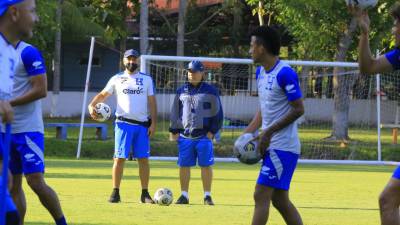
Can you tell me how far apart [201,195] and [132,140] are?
2.10m

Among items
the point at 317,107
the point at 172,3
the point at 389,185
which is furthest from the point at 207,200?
the point at 172,3

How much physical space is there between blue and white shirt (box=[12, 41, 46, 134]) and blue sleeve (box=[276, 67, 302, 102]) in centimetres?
217

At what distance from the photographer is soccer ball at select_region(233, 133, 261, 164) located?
365 inches

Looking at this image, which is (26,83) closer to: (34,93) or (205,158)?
(34,93)

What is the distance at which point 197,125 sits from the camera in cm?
1483

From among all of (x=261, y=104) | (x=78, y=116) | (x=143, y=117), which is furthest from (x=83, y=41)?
(x=261, y=104)

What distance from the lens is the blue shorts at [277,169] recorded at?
29.8ft

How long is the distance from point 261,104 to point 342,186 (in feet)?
32.8

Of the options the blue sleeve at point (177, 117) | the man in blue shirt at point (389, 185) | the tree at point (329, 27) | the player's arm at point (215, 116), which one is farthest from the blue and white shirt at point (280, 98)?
the tree at point (329, 27)

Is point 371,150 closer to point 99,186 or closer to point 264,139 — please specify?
point 99,186

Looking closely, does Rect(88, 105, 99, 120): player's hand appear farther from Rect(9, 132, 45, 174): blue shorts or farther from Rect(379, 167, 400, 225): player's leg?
Rect(379, 167, 400, 225): player's leg

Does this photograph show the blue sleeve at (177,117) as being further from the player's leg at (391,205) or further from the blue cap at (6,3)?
the blue cap at (6,3)

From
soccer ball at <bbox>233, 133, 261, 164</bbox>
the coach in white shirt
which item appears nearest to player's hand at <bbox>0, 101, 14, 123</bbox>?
soccer ball at <bbox>233, 133, 261, 164</bbox>

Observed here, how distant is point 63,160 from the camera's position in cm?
2527
